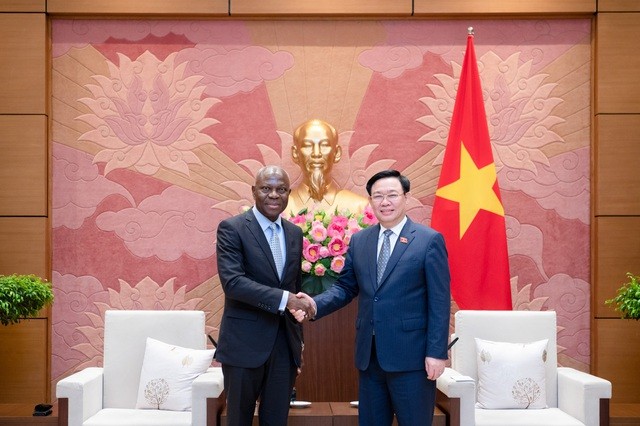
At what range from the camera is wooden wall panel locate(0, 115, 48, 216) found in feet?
15.9

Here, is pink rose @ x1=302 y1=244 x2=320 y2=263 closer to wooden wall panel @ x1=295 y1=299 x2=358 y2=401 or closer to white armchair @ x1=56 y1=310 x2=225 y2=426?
wooden wall panel @ x1=295 y1=299 x2=358 y2=401

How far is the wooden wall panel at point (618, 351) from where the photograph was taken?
4.86 meters

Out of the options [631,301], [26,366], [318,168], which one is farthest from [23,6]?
[631,301]

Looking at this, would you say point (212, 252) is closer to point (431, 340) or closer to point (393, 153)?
point (393, 153)

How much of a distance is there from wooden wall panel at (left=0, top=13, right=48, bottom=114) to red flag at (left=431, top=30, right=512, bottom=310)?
8.92 feet

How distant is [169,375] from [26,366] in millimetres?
1458

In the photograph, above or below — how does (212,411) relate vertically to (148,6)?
below

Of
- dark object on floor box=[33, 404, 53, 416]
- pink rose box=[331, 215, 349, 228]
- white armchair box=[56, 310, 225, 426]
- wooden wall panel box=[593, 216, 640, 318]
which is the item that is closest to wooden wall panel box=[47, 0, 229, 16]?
pink rose box=[331, 215, 349, 228]

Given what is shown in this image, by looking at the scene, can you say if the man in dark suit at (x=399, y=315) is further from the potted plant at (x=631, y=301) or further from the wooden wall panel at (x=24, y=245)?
the wooden wall panel at (x=24, y=245)

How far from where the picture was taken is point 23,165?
487 cm

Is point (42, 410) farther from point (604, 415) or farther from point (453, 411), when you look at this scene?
point (604, 415)

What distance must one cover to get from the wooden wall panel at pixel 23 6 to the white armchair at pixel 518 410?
3373 millimetres

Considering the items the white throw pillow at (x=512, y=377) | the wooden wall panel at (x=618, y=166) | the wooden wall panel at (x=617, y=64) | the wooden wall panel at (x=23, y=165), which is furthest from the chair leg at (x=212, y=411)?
the wooden wall panel at (x=617, y=64)

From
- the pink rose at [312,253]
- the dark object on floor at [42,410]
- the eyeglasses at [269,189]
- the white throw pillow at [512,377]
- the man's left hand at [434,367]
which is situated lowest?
the dark object on floor at [42,410]
